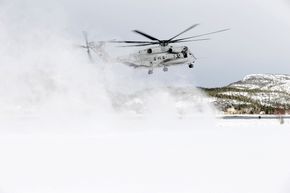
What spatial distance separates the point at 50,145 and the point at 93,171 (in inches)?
230

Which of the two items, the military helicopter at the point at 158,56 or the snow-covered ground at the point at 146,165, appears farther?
the military helicopter at the point at 158,56

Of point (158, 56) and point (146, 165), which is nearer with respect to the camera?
point (146, 165)

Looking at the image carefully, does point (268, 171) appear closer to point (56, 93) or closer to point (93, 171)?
point (93, 171)

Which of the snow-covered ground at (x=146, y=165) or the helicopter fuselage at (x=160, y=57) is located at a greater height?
the helicopter fuselage at (x=160, y=57)

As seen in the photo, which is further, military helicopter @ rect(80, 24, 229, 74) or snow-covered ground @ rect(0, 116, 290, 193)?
military helicopter @ rect(80, 24, 229, 74)

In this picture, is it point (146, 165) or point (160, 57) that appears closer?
point (146, 165)

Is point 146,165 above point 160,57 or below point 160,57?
below

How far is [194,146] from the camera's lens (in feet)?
64.4

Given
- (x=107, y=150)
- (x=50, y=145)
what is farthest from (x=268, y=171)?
(x=50, y=145)

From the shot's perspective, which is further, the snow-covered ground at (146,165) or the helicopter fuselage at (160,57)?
the helicopter fuselage at (160,57)

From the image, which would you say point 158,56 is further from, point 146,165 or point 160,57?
point 146,165

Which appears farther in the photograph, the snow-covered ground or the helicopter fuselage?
the helicopter fuselage

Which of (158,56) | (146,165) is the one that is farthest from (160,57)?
(146,165)

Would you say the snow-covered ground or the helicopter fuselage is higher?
the helicopter fuselage
